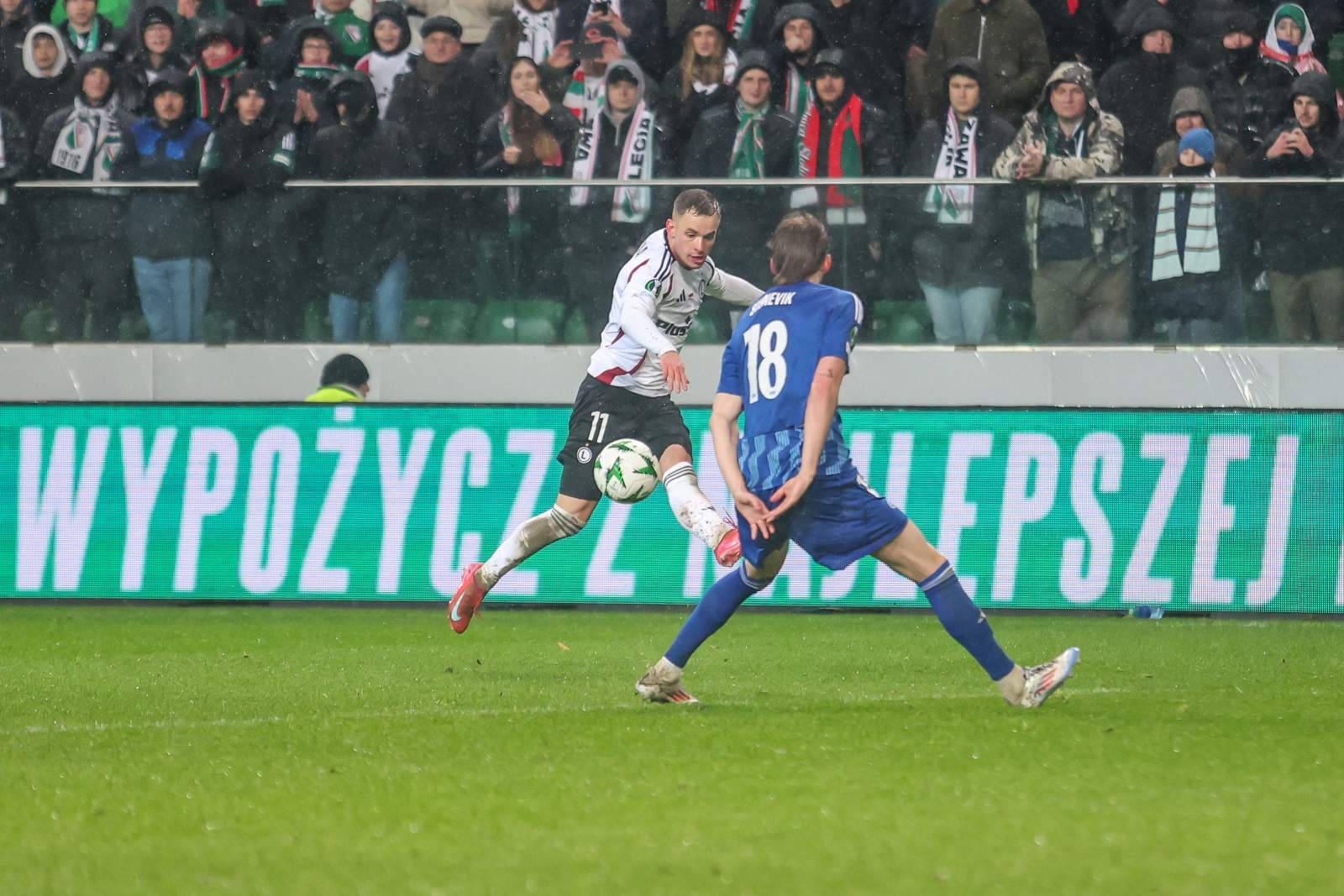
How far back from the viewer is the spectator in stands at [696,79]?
12.8 metres

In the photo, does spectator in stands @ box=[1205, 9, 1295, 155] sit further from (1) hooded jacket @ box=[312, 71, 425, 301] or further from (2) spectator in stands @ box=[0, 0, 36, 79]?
(2) spectator in stands @ box=[0, 0, 36, 79]

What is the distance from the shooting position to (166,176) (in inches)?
524

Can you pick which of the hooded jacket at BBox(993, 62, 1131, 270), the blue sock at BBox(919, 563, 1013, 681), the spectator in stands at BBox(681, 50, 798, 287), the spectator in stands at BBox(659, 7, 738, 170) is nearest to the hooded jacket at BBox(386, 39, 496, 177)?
the spectator in stands at BBox(659, 7, 738, 170)

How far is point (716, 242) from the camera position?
40.3 feet

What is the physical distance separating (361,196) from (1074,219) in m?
5.27

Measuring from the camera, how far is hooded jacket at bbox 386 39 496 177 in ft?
43.2

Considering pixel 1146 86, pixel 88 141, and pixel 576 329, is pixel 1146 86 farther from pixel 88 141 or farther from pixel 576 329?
pixel 88 141

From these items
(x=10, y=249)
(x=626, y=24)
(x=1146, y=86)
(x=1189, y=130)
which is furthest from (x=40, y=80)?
(x=1189, y=130)

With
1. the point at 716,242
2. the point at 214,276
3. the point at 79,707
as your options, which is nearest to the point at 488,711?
the point at 79,707

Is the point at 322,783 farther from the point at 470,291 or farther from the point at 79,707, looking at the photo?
the point at 470,291

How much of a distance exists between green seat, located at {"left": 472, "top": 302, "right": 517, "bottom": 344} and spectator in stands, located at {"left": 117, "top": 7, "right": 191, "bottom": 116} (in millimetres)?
3281

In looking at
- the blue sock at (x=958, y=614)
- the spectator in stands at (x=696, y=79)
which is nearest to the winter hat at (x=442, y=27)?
the spectator in stands at (x=696, y=79)

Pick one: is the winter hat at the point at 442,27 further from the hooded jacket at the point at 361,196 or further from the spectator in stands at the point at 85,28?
the spectator in stands at the point at 85,28

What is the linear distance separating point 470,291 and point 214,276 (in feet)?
6.59
